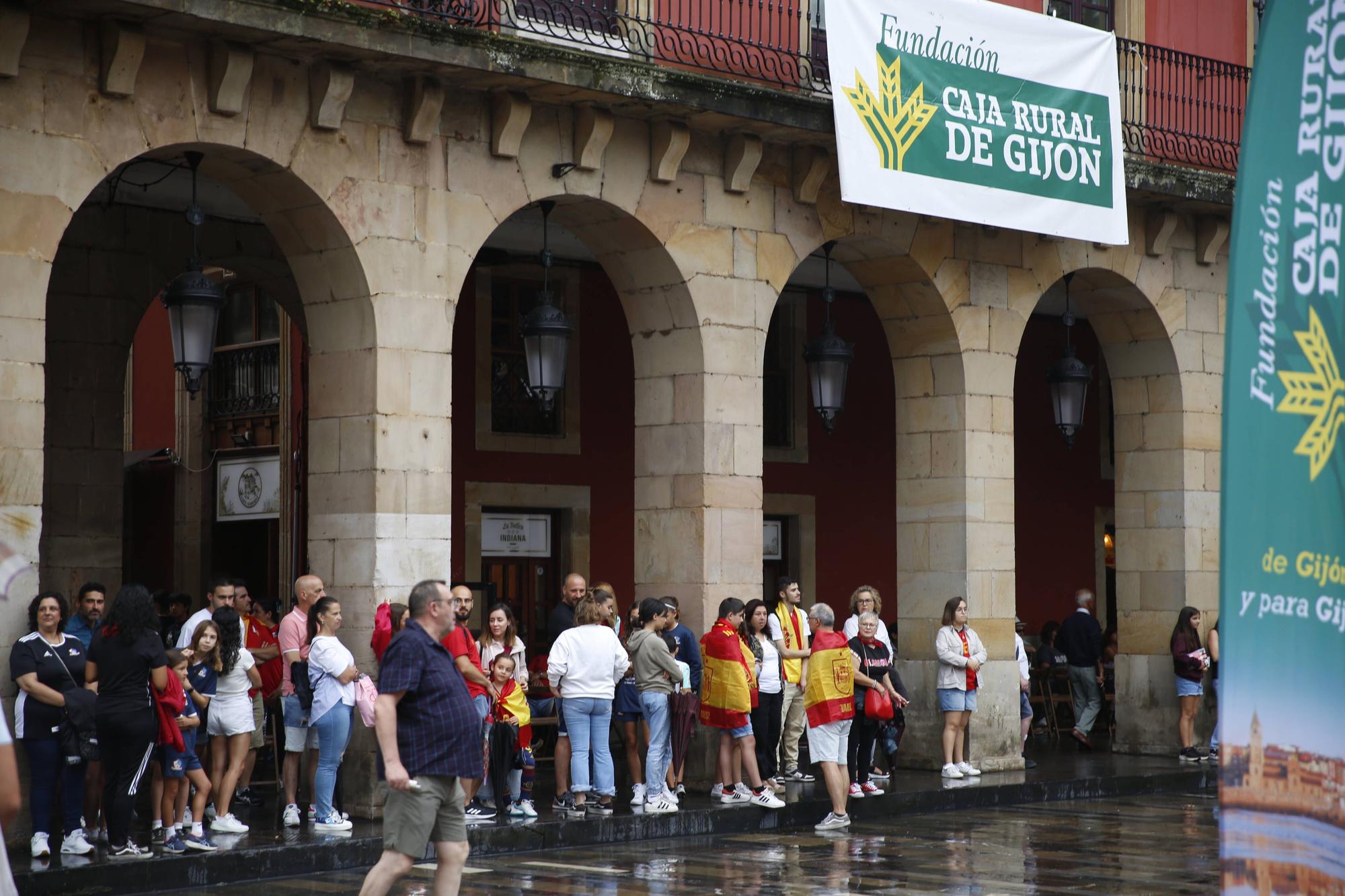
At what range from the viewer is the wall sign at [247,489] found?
20.0 metres

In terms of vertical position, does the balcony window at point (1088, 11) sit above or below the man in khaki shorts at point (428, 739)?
above

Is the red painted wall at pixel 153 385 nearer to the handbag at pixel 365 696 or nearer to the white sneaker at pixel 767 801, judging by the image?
the handbag at pixel 365 696

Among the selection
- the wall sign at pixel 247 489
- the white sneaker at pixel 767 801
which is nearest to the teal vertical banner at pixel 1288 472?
the white sneaker at pixel 767 801

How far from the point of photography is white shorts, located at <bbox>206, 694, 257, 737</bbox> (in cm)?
1127

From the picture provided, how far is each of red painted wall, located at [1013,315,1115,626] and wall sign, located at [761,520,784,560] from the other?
3607 mm

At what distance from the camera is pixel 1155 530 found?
18.0 metres

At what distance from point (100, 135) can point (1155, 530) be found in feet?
36.2

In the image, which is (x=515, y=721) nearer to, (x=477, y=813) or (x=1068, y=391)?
(x=477, y=813)

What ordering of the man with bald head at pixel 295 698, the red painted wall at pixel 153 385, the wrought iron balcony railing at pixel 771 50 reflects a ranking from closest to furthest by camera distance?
the man with bald head at pixel 295 698, the wrought iron balcony railing at pixel 771 50, the red painted wall at pixel 153 385

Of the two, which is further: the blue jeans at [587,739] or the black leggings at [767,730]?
the black leggings at [767,730]

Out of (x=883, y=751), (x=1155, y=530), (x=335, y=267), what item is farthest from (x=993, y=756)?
(x=335, y=267)

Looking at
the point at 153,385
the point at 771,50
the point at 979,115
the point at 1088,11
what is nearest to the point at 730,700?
the point at 771,50

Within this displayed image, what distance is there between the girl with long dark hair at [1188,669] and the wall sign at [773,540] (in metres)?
4.71

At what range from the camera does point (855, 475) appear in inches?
833
